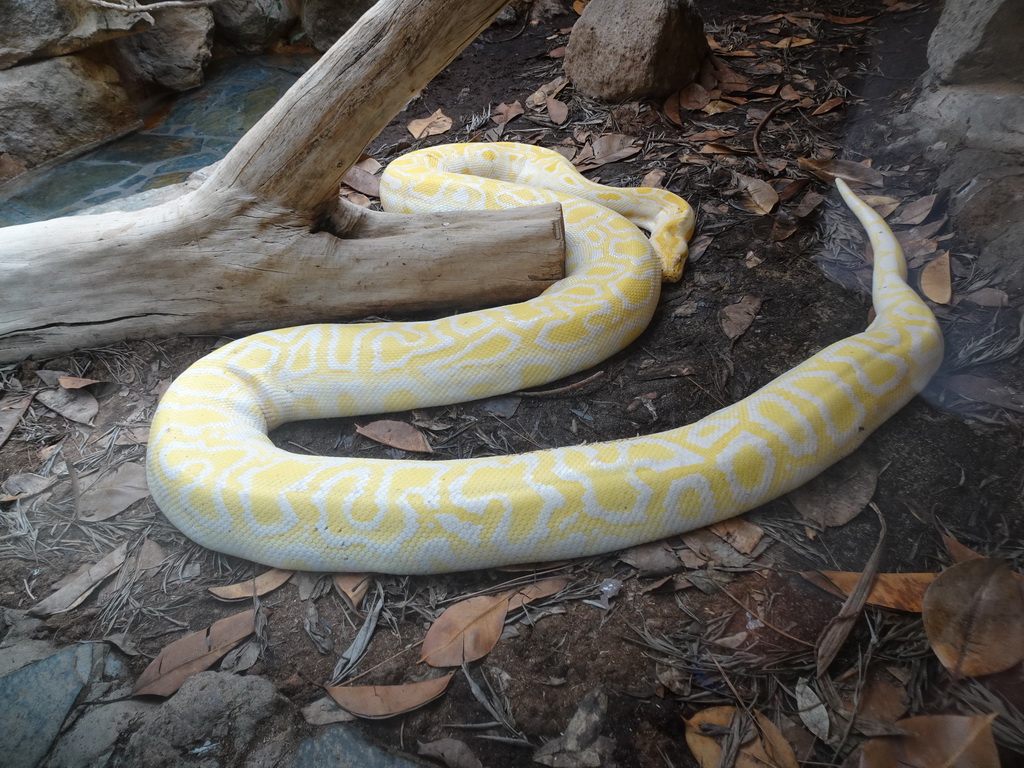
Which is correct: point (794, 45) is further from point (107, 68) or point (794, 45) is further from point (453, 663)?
point (107, 68)

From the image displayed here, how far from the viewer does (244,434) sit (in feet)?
7.58

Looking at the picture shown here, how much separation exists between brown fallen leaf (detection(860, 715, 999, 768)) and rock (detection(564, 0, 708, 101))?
13.1 feet

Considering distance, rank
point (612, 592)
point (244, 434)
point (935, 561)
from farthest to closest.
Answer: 1. point (244, 434)
2. point (612, 592)
3. point (935, 561)

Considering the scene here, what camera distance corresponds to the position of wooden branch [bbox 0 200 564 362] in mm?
2609

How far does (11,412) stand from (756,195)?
12.4ft

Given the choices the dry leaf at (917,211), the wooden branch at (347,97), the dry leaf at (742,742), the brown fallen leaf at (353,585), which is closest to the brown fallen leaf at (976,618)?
the dry leaf at (742,742)

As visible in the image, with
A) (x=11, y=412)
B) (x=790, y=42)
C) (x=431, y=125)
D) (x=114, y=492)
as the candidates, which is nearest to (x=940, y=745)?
(x=114, y=492)

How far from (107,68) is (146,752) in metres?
5.66

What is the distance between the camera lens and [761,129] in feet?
12.0

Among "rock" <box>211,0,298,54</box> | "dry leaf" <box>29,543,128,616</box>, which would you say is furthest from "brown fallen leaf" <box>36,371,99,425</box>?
"rock" <box>211,0,298,54</box>

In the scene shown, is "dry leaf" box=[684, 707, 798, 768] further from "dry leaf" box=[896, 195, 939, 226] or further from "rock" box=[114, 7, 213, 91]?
"rock" box=[114, 7, 213, 91]

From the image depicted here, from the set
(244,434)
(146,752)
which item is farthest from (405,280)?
(146,752)

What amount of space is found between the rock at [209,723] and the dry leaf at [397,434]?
1.05 m

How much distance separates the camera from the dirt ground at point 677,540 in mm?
1420
